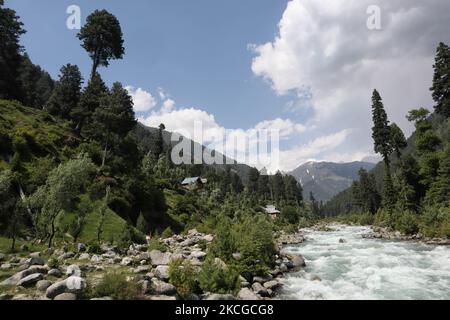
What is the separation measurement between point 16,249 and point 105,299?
14.4 m

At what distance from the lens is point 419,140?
57.5m

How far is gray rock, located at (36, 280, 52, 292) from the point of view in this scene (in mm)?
12617

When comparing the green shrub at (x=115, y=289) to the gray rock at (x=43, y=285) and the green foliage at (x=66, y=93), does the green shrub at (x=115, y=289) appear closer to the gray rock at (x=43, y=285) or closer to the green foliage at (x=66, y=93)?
the gray rock at (x=43, y=285)

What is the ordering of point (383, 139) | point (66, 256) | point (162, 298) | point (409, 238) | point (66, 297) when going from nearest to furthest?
point (66, 297)
point (162, 298)
point (66, 256)
point (409, 238)
point (383, 139)

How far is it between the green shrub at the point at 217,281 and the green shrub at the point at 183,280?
1.58ft

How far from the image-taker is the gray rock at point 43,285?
1262cm

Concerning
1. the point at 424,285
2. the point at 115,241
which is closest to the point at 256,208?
the point at 115,241

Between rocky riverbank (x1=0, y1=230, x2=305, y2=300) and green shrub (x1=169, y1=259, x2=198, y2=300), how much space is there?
1.17 feet

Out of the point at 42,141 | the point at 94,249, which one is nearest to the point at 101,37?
the point at 42,141

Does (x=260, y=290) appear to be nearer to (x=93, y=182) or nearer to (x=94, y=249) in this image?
(x=94, y=249)

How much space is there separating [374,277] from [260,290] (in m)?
8.17

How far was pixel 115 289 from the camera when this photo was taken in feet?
38.8

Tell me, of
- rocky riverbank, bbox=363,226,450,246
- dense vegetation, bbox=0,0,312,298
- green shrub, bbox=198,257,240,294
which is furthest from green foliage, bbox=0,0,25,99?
rocky riverbank, bbox=363,226,450,246
